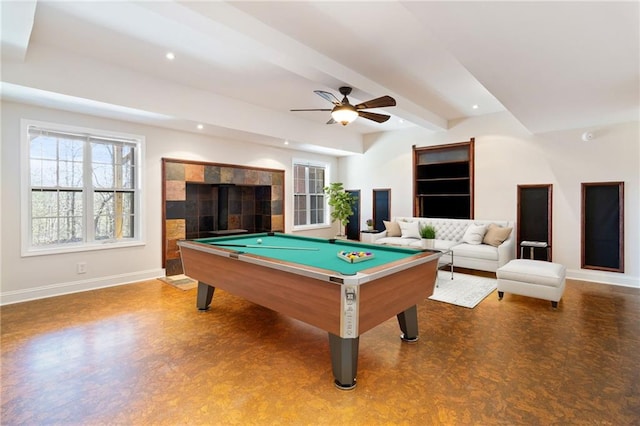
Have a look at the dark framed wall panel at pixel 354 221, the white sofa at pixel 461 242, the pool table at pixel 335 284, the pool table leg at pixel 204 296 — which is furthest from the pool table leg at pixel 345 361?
the dark framed wall panel at pixel 354 221

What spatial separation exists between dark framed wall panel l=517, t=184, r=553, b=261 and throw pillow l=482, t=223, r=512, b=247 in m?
0.57

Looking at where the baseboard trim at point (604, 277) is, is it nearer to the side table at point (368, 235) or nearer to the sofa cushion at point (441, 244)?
the sofa cushion at point (441, 244)

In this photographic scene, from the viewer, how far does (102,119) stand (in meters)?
4.51

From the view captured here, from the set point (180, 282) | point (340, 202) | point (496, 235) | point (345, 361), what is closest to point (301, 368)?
point (345, 361)

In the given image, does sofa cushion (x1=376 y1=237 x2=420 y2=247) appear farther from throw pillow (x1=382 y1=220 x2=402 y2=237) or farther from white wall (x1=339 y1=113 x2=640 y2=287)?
white wall (x1=339 y1=113 x2=640 y2=287)

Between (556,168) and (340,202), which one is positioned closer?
(556,168)

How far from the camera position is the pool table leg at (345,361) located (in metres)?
2.10

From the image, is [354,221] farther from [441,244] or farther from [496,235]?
[496,235]

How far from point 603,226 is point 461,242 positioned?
6.95 feet

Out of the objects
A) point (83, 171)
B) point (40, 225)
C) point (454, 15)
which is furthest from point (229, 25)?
point (40, 225)

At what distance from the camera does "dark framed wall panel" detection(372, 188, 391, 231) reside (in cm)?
755

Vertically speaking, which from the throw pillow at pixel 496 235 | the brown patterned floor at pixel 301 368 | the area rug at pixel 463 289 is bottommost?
the brown patterned floor at pixel 301 368

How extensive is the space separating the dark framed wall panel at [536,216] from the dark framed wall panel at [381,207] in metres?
2.72

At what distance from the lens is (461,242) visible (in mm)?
5895
